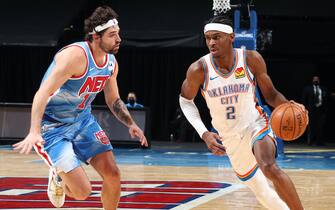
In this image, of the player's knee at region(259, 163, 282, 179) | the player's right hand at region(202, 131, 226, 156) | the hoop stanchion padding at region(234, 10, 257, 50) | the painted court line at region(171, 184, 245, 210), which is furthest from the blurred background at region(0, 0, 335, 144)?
the player's knee at region(259, 163, 282, 179)

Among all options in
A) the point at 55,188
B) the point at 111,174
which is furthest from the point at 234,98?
the point at 55,188

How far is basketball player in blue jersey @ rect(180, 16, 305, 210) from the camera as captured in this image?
22.4ft

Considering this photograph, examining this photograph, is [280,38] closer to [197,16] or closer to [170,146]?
[197,16]

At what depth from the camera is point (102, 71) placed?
690 cm

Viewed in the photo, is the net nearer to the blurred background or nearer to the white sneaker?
the blurred background

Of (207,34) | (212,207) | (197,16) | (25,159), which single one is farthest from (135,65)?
(207,34)

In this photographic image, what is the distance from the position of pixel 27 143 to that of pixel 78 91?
1276 mm

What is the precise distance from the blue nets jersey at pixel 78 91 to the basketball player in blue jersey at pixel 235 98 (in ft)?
2.55

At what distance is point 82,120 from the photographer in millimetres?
7043

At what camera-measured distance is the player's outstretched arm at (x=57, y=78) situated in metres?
6.07

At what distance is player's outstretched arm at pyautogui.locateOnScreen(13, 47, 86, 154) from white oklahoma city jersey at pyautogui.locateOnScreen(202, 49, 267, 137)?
46.5 inches

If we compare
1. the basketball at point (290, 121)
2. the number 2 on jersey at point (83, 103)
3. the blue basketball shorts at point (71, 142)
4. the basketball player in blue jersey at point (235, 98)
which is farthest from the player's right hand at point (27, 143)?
the basketball at point (290, 121)

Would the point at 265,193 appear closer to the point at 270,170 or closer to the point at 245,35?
the point at 270,170

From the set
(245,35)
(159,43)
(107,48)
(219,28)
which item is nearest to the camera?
(107,48)
